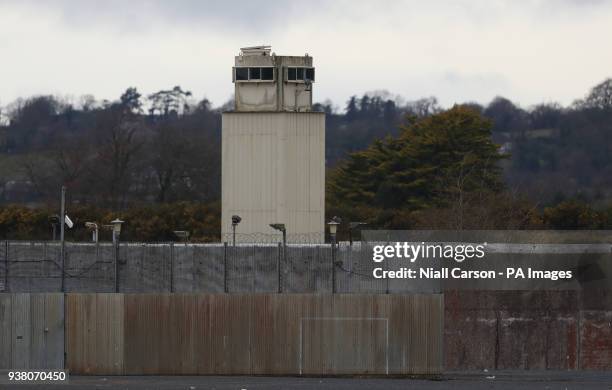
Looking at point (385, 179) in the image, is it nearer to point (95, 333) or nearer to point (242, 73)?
point (242, 73)

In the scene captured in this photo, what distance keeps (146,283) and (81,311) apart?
76.9 inches

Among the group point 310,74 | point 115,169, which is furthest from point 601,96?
point 310,74

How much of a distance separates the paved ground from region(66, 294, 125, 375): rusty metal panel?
56 cm

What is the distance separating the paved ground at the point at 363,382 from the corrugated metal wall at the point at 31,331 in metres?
1.13

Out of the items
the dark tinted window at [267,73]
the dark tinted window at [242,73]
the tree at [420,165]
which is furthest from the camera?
the tree at [420,165]

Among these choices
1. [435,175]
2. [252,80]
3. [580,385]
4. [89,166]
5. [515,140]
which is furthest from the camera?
[515,140]

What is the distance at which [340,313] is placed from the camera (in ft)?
129

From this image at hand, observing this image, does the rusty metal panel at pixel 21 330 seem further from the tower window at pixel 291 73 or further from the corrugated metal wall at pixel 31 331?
the tower window at pixel 291 73

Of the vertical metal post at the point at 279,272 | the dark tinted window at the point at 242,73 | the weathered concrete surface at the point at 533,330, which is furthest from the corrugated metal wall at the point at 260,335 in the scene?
the dark tinted window at the point at 242,73

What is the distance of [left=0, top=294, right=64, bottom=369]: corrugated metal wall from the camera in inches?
1540

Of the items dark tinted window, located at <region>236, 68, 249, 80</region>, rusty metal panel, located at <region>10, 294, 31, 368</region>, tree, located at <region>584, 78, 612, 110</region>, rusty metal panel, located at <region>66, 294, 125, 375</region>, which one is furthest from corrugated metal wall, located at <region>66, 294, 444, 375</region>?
tree, located at <region>584, 78, 612, 110</region>

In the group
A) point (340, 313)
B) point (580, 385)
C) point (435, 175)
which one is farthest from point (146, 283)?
point (435, 175)

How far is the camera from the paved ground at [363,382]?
36.4 m

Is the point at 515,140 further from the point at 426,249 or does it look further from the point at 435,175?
the point at 426,249
